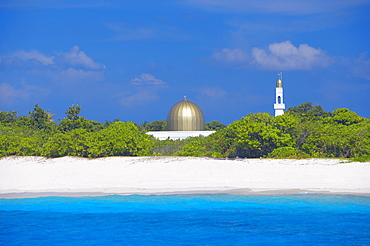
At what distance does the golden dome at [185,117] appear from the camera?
145 ft

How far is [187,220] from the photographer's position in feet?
Answer: 57.2

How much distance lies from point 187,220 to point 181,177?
5892 mm

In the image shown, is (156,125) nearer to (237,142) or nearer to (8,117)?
(8,117)

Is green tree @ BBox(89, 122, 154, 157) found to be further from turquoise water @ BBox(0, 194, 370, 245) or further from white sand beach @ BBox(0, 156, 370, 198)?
turquoise water @ BBox(0, 194, 370, 245)

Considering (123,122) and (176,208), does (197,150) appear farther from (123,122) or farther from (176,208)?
(176,208)

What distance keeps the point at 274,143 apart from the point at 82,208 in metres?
15.1

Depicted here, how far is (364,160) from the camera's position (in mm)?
24828

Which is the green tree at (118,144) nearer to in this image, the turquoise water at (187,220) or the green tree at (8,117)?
the turquoise water at (187,220)

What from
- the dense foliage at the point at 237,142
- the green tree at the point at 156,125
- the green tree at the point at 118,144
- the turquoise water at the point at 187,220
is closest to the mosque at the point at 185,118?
the dense foliage at the point at 237,142

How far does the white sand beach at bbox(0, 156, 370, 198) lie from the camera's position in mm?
21177

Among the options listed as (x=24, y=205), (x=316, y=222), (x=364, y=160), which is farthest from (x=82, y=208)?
(x=364, y=160)

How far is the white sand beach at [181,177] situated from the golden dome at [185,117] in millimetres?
16936

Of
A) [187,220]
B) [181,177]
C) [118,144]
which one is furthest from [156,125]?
[187,220]

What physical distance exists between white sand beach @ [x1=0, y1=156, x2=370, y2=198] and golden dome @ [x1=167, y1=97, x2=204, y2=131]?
16.9 metres
